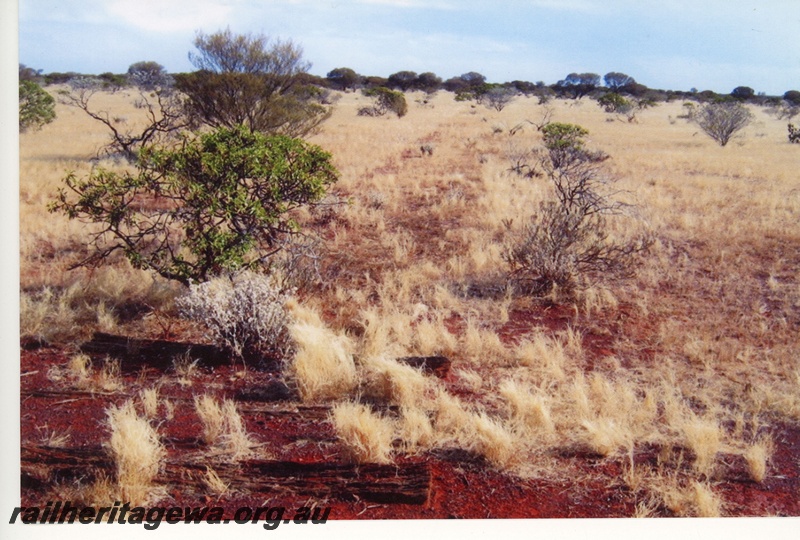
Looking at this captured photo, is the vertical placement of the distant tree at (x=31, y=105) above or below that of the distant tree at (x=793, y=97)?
below

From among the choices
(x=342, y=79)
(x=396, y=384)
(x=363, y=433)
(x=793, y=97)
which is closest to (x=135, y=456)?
(x=363, y=433)

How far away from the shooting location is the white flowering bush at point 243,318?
226 inches

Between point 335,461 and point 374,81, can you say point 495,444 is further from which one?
point 374,81

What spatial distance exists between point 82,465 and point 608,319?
5.28m

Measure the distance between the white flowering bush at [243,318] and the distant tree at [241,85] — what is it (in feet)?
30.8

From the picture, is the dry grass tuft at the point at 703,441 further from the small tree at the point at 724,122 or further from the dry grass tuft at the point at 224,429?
the small tree at the point at 724,122

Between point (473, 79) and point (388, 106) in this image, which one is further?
point (473, 79)

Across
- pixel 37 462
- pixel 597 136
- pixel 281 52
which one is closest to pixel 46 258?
pixel 37 462

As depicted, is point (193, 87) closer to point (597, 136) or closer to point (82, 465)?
point (82, 465)

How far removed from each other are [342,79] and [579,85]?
59.9ft

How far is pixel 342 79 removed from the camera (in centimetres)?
4484

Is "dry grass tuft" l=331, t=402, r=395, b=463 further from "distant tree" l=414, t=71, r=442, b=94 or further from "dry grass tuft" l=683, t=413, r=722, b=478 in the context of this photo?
"distant tree" l=414, t=71, r=442, b=94

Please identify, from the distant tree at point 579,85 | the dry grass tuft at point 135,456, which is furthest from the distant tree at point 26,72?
the distant tree at point 579,85

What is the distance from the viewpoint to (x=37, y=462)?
4242 millimetres
